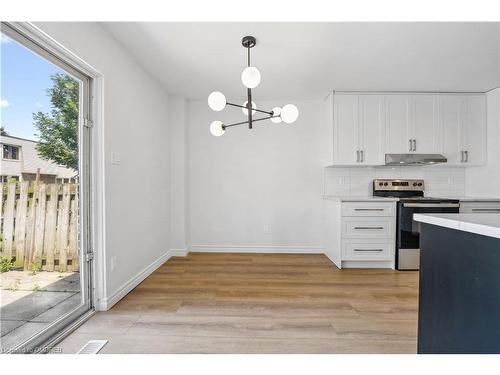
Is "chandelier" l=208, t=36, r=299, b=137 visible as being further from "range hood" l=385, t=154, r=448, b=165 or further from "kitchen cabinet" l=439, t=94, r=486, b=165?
"kitchen cabinet" l=439, t=94, r=486, b=165

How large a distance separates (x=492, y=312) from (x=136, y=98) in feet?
9.96

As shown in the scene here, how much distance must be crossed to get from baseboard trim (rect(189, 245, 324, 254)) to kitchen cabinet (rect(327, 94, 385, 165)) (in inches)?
55.9

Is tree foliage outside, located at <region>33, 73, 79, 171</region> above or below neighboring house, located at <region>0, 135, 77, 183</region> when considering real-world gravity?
above

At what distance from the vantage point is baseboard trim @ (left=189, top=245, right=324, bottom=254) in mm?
3842

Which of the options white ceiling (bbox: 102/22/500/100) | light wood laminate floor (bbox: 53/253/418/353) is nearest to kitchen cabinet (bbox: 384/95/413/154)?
white ceiling (bbox: 102/22/500/100)

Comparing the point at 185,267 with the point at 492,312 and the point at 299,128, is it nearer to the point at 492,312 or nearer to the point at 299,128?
the point at 299,128

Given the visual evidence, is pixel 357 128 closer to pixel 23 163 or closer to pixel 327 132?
pixel 327 132

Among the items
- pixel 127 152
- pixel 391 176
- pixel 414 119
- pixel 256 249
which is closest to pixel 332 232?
pixel 256 249

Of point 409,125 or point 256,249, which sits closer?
point 409,125

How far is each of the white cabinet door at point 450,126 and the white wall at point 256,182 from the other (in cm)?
166

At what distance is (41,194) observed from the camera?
160 cm

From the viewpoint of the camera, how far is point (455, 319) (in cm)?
101

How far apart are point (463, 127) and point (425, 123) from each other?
550mm

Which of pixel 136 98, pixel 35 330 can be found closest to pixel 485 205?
pixel 136 98
